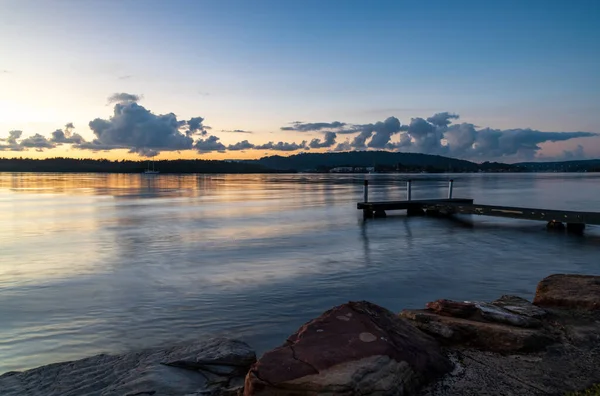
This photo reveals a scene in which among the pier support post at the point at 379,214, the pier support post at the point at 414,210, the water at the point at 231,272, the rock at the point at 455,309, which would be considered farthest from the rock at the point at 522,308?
the pier support post at the point at 414,210

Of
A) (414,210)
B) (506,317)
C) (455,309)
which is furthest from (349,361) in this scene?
(414,210)

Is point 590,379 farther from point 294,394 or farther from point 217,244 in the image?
point 217,244

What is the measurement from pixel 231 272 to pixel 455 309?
7.22 m

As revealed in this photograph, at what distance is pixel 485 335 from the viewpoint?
5977 millimetres

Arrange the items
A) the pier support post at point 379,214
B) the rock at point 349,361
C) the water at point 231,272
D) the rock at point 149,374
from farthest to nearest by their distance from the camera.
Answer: the pier support post at point 379,214, the water at point 231,272, the rock at point 149,374, the rock at point 349,361

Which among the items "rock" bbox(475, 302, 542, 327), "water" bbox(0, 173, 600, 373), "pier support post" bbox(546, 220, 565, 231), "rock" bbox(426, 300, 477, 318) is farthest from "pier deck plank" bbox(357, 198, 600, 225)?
"rock" bbox(426, 300, 477, 318)

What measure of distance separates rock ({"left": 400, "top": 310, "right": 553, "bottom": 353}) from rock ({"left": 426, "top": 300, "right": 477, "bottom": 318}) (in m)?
0.21

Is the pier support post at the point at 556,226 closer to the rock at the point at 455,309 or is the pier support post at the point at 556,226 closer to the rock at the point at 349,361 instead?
the rock at the point at 455,309

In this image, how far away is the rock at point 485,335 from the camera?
583cm

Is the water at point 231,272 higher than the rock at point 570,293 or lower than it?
lower

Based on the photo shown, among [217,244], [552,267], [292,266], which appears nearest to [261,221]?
[217,244]

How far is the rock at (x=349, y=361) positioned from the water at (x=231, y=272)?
2.25 metres

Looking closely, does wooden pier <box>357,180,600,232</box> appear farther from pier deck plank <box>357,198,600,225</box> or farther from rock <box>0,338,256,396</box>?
rock <box>0,338,256,396</box>

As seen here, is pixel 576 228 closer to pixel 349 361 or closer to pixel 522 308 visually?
pixel 522 308
